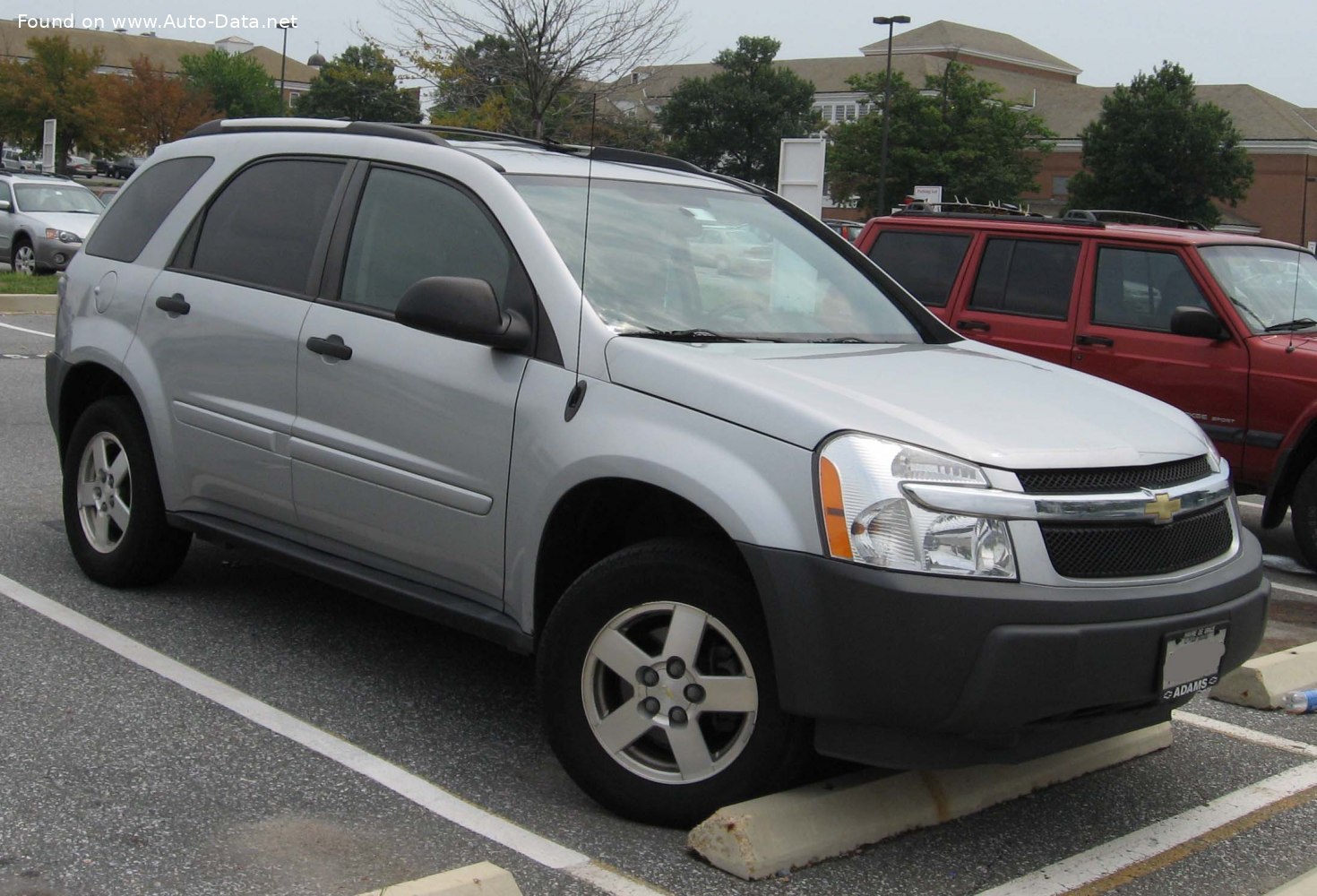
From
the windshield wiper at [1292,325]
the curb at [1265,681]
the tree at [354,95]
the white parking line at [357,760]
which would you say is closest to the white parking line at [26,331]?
the white parking line at [357,760]

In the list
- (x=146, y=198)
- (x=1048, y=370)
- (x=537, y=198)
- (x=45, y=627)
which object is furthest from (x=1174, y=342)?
(x=45, y=627)

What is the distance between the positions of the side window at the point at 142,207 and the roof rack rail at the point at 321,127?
0.17 metres

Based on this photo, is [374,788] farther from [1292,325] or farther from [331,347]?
[1292,325]

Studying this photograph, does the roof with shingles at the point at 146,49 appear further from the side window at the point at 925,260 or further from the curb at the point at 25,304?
the side window at the point at 925,260

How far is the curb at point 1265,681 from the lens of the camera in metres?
5.20

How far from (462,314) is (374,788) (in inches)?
52.0

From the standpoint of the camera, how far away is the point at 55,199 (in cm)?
2348

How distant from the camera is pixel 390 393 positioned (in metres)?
4.41

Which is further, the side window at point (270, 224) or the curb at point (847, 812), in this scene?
the side window at point (270, 224)

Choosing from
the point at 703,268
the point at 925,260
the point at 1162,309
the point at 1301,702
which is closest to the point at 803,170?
the point at 925,260

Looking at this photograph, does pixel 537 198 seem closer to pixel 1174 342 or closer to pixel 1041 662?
pixel 1041 662

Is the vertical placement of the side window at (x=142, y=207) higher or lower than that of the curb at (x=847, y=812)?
higher

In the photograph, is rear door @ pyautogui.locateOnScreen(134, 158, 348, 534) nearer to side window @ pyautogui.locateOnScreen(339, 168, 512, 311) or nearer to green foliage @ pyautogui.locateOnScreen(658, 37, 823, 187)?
side window @ pyautogui.locateOnScreen(339, 168, 512, 311)

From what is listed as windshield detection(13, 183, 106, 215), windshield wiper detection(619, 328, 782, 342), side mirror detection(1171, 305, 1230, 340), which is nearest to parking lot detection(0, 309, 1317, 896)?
windshield wiper detection(619, 328, 782, 342)
